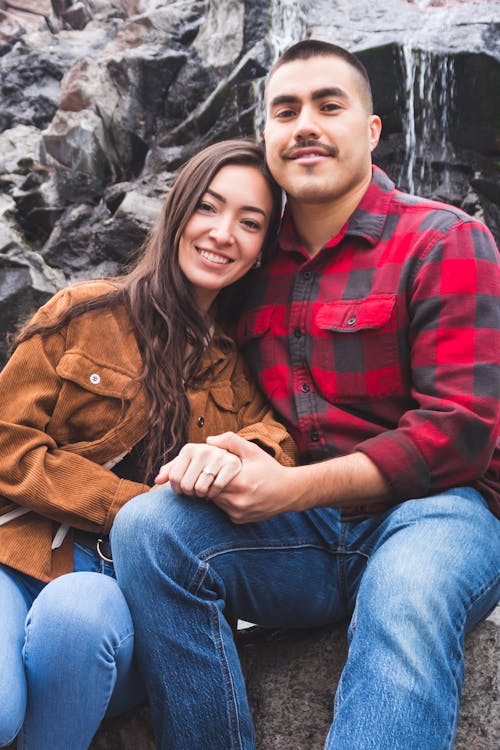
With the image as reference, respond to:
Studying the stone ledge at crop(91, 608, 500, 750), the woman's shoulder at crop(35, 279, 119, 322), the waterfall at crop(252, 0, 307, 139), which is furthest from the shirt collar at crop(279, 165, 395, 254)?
the waterfall at crop(252, 0, 307, 139)

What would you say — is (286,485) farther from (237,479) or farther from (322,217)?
(322,217)

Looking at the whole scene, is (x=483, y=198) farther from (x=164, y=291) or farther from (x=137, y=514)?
(x=137, y=514)

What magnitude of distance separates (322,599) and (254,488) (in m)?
0.48

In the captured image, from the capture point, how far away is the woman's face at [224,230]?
2.77 meters

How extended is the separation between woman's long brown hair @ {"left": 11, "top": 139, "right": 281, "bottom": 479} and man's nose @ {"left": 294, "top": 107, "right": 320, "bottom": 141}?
0.63 ft

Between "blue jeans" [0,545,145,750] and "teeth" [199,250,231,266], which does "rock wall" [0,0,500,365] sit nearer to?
"teeth" [199,250,231,266]

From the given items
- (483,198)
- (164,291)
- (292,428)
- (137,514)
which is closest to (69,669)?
(137,514)

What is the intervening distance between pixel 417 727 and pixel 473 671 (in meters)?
0.59

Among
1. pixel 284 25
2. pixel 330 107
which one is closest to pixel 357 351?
pixel 330 107

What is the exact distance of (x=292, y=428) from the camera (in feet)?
8.94

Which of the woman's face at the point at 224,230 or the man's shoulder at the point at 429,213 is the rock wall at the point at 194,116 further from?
the man's shoulder at the point at 429,213

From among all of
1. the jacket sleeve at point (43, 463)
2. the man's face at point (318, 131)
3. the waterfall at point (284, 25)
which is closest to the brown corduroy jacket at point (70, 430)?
the jacket sleeve at point (43, 463)

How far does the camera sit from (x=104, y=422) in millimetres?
2594

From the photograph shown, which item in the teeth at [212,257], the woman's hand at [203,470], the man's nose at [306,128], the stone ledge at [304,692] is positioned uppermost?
the man's nose at [306,128]
